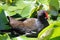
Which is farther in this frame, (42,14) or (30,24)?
(42,14)

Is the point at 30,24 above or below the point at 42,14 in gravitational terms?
below

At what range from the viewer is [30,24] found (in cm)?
288

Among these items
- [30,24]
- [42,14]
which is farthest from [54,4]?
[30,24]

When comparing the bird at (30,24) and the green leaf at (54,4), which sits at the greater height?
the green leaf at (54,4)

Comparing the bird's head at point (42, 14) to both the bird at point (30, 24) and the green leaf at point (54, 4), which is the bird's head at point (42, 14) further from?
the green leaf at point (54, 4)

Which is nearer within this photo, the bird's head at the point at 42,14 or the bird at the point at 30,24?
the bird at the point at 30,24

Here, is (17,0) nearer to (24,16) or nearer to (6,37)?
(24,16)

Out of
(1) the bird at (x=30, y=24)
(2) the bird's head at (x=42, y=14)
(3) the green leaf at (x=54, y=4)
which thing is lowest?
(1) the bird at (x=30, y=24)

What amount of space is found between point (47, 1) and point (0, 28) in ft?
2.25

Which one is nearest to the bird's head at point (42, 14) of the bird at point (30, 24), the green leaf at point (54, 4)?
the bird at point (30, 24)

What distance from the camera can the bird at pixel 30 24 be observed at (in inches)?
110

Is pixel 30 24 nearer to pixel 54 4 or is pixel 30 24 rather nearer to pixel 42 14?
pixel 42 14

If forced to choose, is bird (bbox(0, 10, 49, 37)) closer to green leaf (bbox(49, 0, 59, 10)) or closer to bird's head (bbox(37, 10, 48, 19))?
bird's head (bbox(37, 10, 48, 19))

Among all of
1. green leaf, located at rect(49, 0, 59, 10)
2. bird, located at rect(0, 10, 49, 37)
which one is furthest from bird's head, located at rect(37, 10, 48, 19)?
green leaf, located at rect(49, 0, 59, 10)
